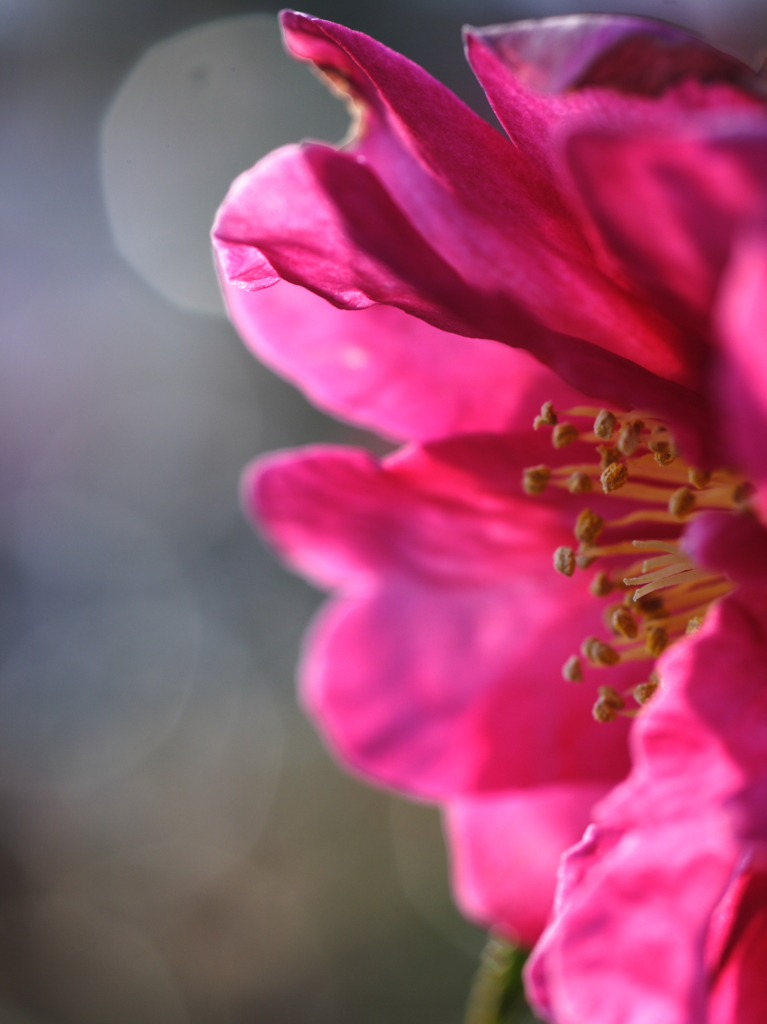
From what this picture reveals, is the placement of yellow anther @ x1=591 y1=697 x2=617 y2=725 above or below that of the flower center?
below

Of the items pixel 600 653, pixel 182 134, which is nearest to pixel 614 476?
pixel 600 653

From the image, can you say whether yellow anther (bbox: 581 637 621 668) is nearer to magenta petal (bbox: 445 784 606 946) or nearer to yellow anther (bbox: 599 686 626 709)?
yellow anther (bbox: 599 686 626 709)

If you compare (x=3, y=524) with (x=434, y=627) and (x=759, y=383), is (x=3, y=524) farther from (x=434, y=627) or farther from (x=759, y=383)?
(x=759, y=383)

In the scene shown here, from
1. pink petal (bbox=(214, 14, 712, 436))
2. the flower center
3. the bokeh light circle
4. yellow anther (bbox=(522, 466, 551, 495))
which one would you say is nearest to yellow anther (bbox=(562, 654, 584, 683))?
the flower center

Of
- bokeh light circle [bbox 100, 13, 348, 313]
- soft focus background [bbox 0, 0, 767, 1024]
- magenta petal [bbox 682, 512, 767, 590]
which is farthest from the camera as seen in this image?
bokeh light circle [bbox 100, 13, 348, 313]

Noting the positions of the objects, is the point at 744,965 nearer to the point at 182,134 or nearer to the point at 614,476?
the point at 614,476

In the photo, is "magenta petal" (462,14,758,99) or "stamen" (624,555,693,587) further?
"stamen" (624,555,693,587)

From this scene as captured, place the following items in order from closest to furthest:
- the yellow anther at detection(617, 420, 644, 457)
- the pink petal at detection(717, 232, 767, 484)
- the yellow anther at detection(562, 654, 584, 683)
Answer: the pink petal at detection(717, 232, 767, 484) → the yellow anther at detection(617, 420, 644, 457) → the yellow anther at detection(562, 654, 584, 683)
